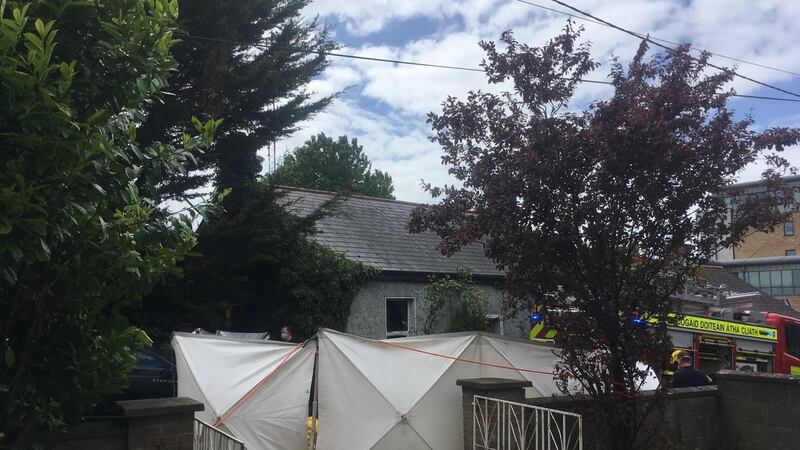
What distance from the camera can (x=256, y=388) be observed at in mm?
8406

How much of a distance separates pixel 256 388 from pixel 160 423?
295 centimetres

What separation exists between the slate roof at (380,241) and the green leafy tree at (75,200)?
414 inches

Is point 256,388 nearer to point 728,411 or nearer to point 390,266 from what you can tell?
point 728,411

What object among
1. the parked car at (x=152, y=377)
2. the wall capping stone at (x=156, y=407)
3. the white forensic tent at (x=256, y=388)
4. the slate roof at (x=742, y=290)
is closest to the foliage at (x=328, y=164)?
the slate roof at (x=742, y=290)

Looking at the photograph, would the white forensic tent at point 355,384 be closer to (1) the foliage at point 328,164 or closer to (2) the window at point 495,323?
(2) the window at point 495,323

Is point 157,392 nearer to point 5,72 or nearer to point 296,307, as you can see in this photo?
point 296,307

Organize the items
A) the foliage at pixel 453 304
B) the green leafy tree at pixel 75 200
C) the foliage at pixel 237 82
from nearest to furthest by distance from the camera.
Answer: the green leafy tree at pixel 75 200 < the foliage at pixel 237 82 < the foliage at pixel 453 304

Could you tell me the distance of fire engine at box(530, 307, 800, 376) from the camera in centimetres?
1588

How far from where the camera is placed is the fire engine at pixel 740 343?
15.9 meters

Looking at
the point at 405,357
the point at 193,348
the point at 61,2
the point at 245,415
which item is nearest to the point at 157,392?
the point at 193,348

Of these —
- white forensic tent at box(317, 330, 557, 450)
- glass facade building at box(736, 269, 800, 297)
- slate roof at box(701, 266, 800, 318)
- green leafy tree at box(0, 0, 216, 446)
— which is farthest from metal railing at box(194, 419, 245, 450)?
glass facade building at box(736, 269, 800, 297)

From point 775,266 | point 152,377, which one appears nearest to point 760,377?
point 152,377

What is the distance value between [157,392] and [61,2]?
397 inches

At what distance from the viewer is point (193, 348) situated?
896 centimetres
